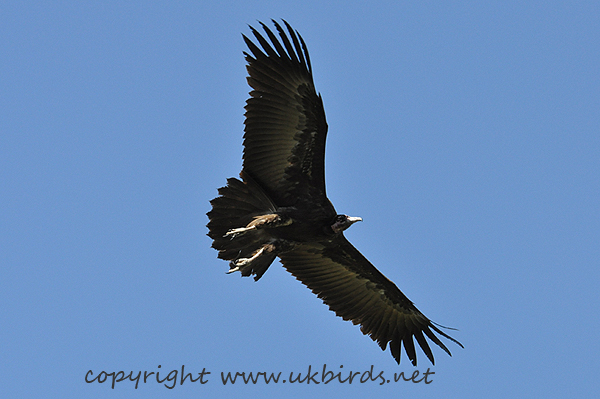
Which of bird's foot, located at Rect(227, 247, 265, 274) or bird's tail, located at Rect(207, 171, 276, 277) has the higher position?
bird's tail, located at Rect(207, 171, 276, 277)

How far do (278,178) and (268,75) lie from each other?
1.44 metres

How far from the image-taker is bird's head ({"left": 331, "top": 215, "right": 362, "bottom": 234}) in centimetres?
1114

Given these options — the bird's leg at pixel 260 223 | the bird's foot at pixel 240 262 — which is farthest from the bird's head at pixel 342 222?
the bird's foot at pixel 240 262

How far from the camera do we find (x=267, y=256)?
11602 mm

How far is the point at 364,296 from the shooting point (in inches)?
510

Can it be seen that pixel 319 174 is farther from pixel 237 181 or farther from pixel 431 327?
pixel 431 327

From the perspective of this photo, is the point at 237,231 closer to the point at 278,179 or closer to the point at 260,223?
the point at 260,223

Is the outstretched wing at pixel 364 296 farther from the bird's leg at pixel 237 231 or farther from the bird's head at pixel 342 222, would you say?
the bird's leg at pixel 237 231

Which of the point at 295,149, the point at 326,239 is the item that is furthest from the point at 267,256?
the point at 295,149

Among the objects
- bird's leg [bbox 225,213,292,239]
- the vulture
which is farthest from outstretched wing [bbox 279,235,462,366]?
bird's leg [bbox 225,213,292,239]

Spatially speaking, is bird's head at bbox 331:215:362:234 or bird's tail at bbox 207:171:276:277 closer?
bird's tail at bbox 207:171:276:277

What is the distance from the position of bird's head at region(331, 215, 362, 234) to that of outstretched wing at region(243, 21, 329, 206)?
0.32 m

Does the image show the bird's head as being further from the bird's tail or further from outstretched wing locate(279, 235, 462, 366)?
outstretched wing locate(279, 235, 462, 366)

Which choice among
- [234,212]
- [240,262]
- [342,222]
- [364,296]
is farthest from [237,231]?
[364,296]
